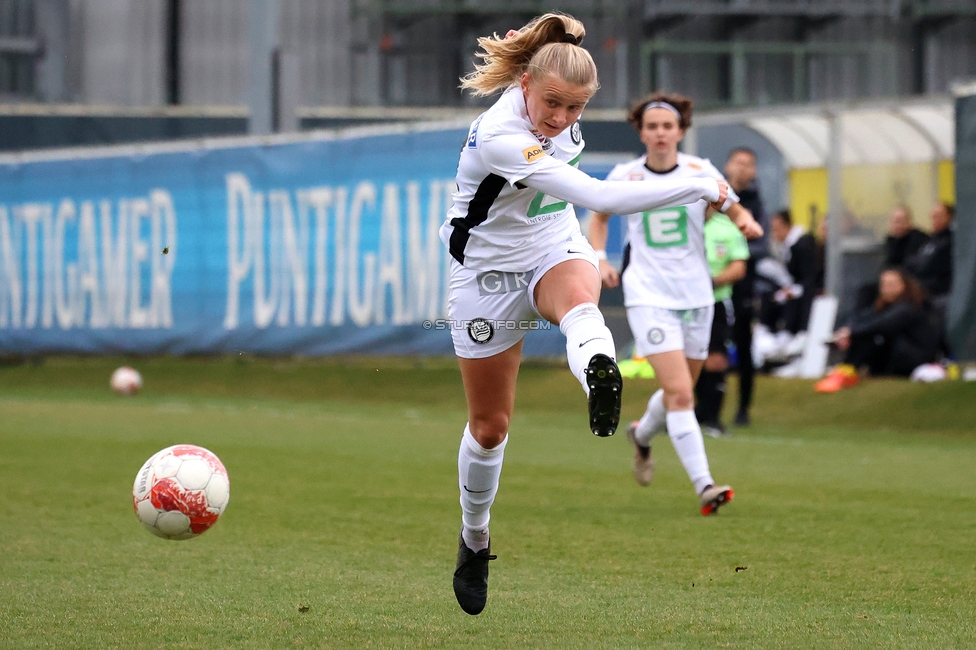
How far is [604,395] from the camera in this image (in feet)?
15.5

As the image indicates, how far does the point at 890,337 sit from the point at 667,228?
661 centimetres

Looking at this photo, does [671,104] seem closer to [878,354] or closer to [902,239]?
[878,354]

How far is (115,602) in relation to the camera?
538 cm

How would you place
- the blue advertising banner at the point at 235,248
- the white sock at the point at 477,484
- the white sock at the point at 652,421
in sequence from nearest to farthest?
the white sock at the point at 477,484, the white sock at the point at 652,421, the blue advertising banner at the point at 235,248

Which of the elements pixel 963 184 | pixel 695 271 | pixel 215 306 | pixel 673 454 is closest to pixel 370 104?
pixel 215 306

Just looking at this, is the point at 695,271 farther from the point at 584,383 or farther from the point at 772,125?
the point at 772,125

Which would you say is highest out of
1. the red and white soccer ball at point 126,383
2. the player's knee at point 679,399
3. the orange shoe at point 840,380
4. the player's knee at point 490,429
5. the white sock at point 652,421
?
the player's knee at point 490,429

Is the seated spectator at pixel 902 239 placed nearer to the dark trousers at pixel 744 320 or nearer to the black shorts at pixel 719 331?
the dark trousers at pixel 744 320

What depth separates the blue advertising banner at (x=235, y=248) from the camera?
17.2 m

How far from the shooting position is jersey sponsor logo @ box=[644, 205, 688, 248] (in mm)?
8695

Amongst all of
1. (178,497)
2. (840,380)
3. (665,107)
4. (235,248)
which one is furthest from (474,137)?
(235,248)

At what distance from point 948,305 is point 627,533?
26.1ft

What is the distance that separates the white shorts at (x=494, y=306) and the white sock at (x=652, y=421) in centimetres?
295

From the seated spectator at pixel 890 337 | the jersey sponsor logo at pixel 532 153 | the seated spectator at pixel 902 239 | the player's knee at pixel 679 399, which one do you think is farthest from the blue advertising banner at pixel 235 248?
the jersey sponsor logo at pixel 532 153
